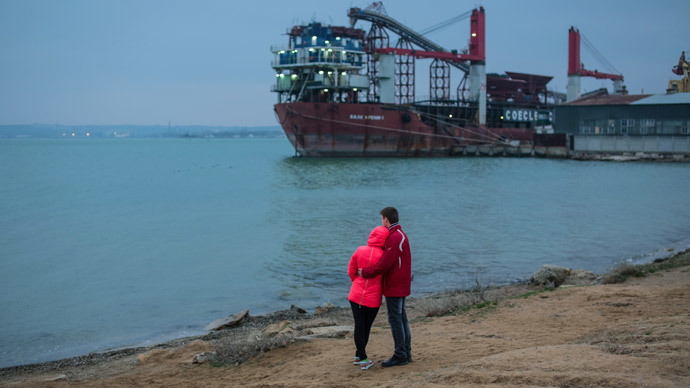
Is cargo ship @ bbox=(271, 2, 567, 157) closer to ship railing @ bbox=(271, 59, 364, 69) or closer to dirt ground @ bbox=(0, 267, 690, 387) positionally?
ship railing @ bbox=(271, 59, 364, 69)

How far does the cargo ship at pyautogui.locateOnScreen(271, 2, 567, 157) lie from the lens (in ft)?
183

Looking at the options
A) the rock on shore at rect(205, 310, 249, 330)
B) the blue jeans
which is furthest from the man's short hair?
the rock on shore at rect(205, 310, 249, 330)

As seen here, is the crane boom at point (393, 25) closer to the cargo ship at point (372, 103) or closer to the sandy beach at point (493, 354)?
the cargo ship at point (372, 103)

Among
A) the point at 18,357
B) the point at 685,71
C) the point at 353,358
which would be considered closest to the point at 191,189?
the point at 18,357

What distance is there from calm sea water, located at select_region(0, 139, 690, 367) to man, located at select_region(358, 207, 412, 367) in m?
5.21

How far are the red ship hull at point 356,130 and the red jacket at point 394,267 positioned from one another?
48.9 metres

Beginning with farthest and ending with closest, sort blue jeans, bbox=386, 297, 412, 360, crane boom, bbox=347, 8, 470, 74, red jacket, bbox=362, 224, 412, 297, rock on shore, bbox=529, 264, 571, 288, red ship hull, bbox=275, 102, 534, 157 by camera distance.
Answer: crane boom, bbox=347, 8, 470, 74
red ship hull, bbox=275, 102, 534, 157
rock on shore, bbox=529, 264, 571, 288
blue jeans, bbox=386, 297, 412, 360
red jacket, bbox=362, 224, 412, 297

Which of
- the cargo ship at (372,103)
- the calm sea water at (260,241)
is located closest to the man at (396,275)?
the calm sea water at (260,241)

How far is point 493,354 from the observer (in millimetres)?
6090

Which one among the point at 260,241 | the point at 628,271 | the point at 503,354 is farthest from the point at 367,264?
the point at 260,241

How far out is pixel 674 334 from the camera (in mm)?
5949

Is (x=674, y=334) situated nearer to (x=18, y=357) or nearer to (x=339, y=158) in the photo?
(x=18, y=357)

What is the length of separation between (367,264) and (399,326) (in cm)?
74

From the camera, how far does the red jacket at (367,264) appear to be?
19.1 feet
